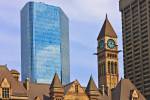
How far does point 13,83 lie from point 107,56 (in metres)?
65.2

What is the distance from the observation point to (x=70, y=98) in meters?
121

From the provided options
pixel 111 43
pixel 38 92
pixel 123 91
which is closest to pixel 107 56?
pixel 111 43

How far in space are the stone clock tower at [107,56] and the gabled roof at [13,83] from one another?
183ft

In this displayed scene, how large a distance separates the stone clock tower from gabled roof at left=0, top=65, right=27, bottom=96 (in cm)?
5566

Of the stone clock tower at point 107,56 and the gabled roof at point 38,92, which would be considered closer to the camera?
the gabled roof at point 38,92

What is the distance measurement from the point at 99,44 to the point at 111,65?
34.0 feet

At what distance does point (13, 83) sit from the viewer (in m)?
113

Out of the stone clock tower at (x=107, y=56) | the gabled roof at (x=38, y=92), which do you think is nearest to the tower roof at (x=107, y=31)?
the stone clock tower at (x=107, y=56)

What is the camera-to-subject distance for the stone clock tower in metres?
168

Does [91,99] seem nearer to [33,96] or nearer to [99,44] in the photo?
[33,96]

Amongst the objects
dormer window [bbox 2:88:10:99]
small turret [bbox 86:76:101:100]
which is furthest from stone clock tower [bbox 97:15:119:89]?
dormer window [bbox 2:88:10:99]

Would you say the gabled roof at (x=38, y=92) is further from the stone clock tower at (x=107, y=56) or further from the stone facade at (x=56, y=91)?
the stone clock tower at (x=107, y=56)

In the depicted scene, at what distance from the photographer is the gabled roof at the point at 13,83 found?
111m

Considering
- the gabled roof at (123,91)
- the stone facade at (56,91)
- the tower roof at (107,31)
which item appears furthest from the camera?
the tower roof at (107,31)
